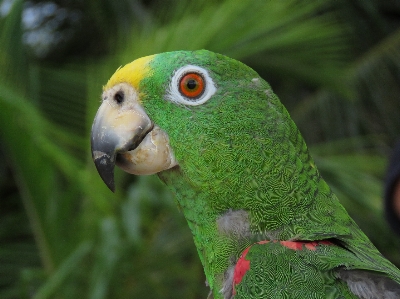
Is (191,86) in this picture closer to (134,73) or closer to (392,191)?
(134,73)

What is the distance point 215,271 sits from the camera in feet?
2.29

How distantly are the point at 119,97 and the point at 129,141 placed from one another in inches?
3.3

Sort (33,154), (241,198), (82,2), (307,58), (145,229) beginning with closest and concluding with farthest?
1. (241,198)
2. (33,154)
3. (145,229)
4. (307,58)
5. (82,2)

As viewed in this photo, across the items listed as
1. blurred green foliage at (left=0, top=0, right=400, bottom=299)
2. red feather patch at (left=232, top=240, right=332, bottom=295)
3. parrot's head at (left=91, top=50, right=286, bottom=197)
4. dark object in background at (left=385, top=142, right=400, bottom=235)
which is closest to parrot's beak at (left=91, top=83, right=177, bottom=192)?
parrot's head at (left=91, top=50, right=286, bottom=197)

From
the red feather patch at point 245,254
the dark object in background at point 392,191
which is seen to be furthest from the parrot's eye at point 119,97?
the dark object in background at point 392,191

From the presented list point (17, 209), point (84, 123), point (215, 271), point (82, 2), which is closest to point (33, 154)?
point (84, 123)

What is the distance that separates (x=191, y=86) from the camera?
694mm

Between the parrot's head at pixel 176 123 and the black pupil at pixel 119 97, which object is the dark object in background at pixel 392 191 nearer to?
the parrot's head at pixel 176 123

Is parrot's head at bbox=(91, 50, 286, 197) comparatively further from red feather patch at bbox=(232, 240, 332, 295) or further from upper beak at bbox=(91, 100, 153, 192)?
red feather patch at bbox=(232, 240, 332, 295)


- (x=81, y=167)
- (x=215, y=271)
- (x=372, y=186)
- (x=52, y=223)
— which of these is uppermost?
(x=215, y=271)

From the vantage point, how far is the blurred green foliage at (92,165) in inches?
49.8

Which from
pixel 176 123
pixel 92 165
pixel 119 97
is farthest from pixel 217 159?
pixel 92 165

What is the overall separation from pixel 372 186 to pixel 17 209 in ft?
4.74

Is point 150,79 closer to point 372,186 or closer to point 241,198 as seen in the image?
point 241,198
